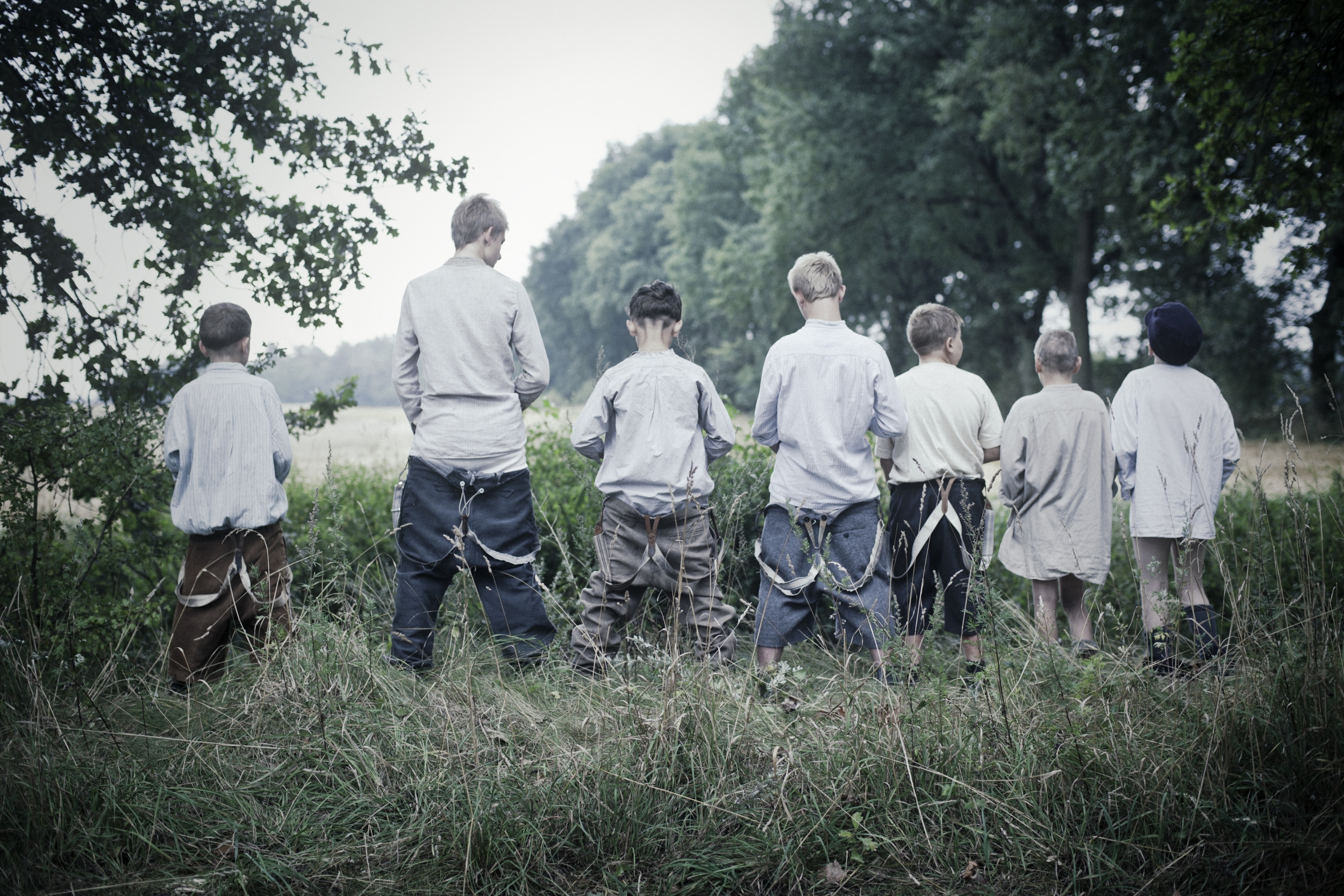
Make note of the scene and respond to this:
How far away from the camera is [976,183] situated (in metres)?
22.2

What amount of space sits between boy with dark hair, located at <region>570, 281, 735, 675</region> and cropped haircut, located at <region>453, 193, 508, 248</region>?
75cm

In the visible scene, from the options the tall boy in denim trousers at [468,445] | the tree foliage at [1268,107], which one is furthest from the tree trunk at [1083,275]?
the tall boy in denim trousers at [468,445]

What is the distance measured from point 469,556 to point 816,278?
2005mm

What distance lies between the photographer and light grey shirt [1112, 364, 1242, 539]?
13.1ft

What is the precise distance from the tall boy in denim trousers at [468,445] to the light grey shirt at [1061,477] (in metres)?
2.36

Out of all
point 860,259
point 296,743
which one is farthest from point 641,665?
point 860,259

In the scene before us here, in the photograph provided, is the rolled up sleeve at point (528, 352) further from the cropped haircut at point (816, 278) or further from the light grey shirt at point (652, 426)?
the cropped haircut at point (816, 278)

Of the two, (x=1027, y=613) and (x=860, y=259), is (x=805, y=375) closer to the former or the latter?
(x=1027, y=613)

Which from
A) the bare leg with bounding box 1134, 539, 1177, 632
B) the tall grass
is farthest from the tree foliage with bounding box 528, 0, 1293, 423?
the tall grass

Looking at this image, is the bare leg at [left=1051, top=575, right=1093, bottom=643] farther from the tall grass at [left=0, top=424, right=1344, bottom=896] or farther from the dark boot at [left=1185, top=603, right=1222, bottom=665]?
the tall grass at [left=0, top=424, right=1344, bottom=896]

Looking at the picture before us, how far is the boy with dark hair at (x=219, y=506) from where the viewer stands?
368 centimetres

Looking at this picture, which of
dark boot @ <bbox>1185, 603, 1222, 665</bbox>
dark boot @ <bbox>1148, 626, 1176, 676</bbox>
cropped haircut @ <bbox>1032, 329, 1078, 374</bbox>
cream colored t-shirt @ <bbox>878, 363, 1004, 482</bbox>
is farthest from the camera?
cropped haircut @ <bbox>1032, 329, 1078, 374</bbox>

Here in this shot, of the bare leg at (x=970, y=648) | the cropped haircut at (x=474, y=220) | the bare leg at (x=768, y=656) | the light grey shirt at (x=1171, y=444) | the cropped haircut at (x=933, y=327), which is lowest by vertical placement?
the bare leg at (x=970, y=648)

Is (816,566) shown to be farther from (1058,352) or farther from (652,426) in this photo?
(1058,352)
